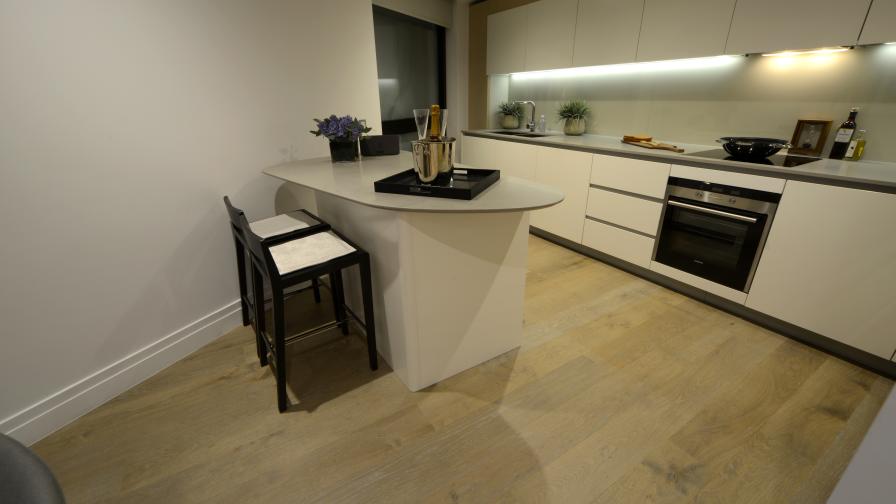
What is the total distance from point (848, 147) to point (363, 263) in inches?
113

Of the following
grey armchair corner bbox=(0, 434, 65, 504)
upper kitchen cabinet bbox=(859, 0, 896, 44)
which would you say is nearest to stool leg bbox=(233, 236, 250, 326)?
grey armchair corner bbox=(0, 434, 65, 504)

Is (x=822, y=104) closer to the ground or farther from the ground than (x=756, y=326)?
farther from the ground

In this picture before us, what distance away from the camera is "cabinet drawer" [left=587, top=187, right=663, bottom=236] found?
2.69m

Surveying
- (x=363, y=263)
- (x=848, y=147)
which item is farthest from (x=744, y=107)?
(x=363, y=263)

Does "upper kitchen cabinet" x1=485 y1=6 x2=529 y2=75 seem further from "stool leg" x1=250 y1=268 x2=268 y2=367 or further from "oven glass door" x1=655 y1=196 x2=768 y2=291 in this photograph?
"stool leg" x1=250 y1=268 x2=268 y2=367

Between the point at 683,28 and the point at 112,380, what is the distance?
3.94m

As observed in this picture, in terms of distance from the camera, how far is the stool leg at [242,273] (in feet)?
6.91

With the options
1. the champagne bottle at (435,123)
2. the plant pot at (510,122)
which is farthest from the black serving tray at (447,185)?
the plant pot at (510,122)

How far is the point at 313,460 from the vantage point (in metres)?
1.46

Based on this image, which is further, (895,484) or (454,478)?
(454,478)

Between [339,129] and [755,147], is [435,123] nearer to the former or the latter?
[339,129]

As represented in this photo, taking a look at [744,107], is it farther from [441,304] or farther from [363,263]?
[363,263]

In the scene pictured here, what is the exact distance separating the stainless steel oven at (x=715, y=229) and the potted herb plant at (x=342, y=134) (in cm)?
209

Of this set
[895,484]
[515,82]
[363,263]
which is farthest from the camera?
[515,82]
